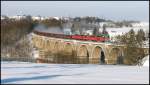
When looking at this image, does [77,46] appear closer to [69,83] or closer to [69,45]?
[69,45]

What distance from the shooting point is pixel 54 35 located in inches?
2430

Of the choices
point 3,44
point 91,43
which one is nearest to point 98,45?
point 91,43

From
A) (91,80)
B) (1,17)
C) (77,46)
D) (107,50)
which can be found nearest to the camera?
(91,80)

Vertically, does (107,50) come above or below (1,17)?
below

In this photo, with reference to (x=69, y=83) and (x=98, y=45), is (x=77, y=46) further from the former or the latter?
(x=69, y=83)

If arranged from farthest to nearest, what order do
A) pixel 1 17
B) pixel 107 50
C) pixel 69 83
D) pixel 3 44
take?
pixel 107 50 → pixel 1 17 → pixel 3 44 → pixel 69 83

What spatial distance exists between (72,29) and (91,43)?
98.1ft

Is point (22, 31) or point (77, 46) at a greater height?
point (22, 31)

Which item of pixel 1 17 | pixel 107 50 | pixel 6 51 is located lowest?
pixel 107 50

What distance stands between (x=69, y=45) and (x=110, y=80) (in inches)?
2156

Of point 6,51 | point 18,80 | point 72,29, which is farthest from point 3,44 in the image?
point 72,29

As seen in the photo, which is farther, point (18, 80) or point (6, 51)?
point (6, 51)

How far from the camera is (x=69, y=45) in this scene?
6056 centimetres

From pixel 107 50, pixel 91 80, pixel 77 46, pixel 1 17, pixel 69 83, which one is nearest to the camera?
pixel 69 83
